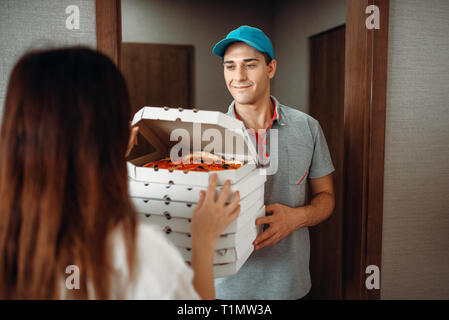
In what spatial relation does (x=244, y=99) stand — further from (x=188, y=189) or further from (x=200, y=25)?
(x=200, y=25)

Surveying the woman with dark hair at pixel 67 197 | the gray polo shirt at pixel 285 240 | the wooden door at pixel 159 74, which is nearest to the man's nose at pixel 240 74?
the gray polo shirt at pixel 285 240

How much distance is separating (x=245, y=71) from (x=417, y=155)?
2.66ft

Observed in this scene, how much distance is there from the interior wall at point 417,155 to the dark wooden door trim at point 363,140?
0.15 ft

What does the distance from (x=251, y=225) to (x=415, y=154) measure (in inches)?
34.2

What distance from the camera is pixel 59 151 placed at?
0.57 meters

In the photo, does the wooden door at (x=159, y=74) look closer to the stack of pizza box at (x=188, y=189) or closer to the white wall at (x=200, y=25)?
the white wall at (x=200, y=25)

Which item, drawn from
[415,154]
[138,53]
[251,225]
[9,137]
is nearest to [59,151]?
[9,137]

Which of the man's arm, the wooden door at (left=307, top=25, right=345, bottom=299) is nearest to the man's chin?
the man's arm

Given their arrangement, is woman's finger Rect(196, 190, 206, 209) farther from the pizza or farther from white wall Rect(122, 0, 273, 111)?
white wall Rect(122, 0, 273, 111)

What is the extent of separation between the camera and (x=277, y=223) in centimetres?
117

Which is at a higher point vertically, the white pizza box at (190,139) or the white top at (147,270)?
the white pizza box at (190,139)

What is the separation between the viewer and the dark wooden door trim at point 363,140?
1366 millimetres

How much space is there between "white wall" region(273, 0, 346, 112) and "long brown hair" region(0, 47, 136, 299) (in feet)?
7.36

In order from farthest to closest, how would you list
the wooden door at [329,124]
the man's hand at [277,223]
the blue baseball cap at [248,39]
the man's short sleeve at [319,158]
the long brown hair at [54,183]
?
the wooden door at [329,124] < the man's short sleeve at [319,158] < the blue baseball cap at [248,39] < the man's hand at [277,223] < the long brown hair at [54,183]
